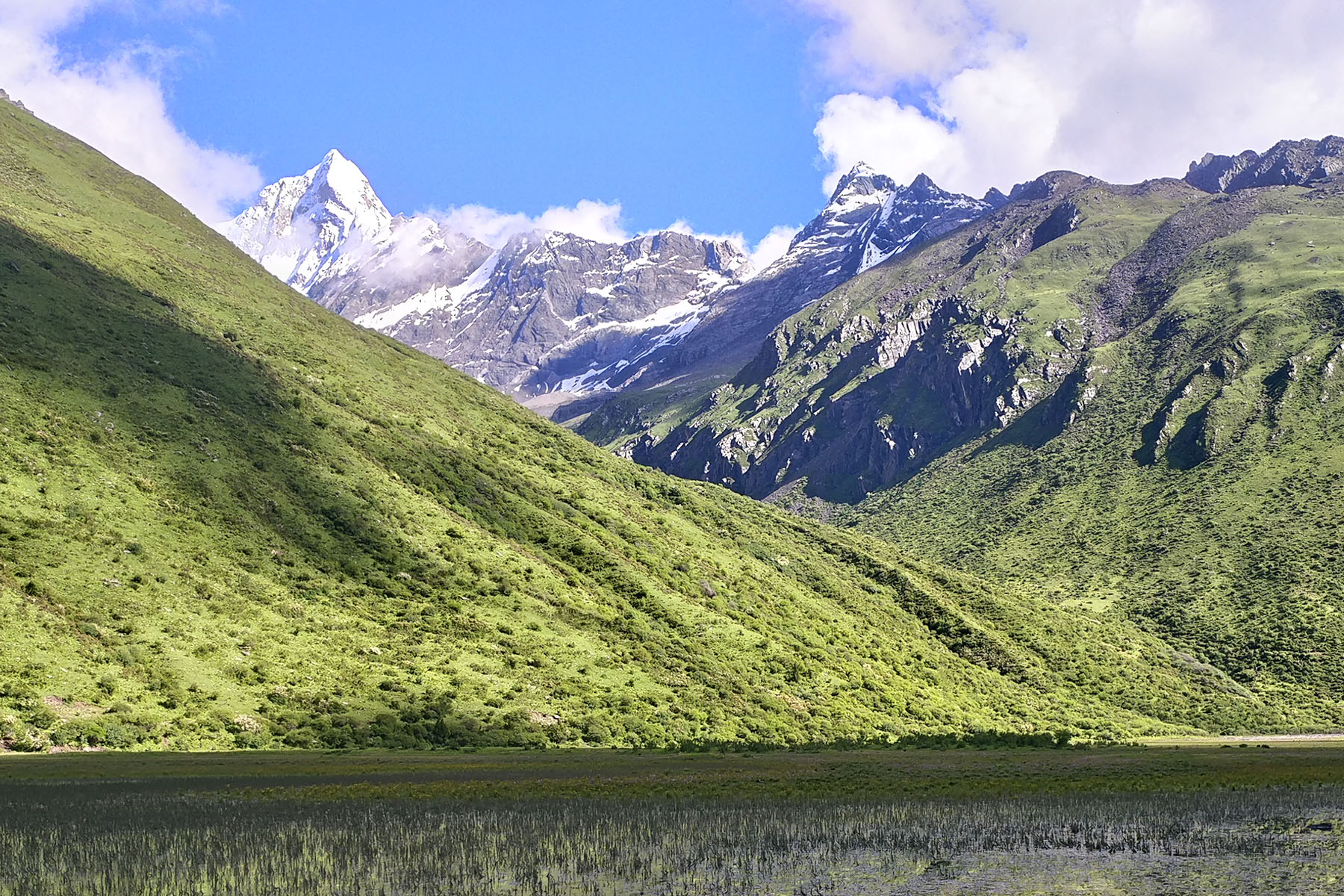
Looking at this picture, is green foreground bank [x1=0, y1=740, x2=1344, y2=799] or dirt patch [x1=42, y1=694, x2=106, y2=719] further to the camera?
dirt patch [x1=42, y1=694, x2=106, y2=719]

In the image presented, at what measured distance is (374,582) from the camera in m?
101

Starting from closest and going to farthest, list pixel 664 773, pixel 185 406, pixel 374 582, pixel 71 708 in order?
pixel 664 773, pixel 71 708, pixel 374 582, pixel 185 406

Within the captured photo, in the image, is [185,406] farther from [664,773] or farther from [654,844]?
[654,844]

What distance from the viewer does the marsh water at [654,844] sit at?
28891 mm

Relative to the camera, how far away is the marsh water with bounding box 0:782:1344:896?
94.8ft

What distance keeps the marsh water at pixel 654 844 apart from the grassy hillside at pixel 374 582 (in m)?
31.8

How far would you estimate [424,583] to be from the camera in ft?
340

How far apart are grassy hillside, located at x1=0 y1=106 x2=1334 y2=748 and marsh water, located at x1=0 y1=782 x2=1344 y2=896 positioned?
31.8 metres

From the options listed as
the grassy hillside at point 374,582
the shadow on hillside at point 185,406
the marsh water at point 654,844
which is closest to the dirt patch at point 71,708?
the grassy hillside at point 374,582

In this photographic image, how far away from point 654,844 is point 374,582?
236 ft

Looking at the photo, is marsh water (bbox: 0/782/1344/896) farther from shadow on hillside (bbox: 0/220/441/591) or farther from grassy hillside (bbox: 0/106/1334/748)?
shadow on hillside (bbox: 0/220/441/591)

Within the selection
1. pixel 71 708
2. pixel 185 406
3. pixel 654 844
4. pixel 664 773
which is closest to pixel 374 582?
pixel 185 406

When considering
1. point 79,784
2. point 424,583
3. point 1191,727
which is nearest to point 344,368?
point 424,583

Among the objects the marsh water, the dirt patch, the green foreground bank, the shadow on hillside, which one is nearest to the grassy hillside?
the dirt patch
